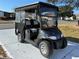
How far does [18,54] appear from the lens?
7.18 m

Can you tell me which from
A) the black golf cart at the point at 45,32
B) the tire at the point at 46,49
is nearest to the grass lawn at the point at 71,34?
the black golf cart at the point at 45,32

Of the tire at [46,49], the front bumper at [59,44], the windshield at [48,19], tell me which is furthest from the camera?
the windshield at [48,19]

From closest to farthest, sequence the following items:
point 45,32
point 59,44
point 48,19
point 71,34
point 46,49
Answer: point 46,49, point 45,32, point 59,44, point 48,19, point 71,34

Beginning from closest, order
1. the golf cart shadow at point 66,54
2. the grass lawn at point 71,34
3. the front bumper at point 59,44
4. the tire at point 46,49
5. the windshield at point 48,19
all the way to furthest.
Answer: the tire at point 46,49
the golf cart shadow at point 66,54
the front bumper at point 59,44
the windshield at point 48,19
the grass lawn at point 71,34

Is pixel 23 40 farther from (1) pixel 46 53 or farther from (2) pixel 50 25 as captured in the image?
(1) pixel 46 53

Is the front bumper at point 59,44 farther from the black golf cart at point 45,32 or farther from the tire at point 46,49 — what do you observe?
the tire at point 46,49

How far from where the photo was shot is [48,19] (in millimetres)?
8148

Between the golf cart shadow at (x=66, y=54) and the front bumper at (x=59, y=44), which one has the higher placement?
the front bumper at (x=59, y=44)

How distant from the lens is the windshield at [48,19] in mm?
7676

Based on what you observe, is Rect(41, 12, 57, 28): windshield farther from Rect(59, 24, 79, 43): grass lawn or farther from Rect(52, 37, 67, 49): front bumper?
Rect(59, 24, 79, 43): grass lawn

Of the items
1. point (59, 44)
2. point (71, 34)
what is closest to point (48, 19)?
point (59, 44)

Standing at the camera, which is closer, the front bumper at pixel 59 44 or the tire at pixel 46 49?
the tire at pixel 46 49

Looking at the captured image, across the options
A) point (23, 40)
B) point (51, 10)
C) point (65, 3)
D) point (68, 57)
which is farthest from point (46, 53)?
point (65, 3)

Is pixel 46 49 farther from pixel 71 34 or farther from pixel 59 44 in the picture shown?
pixel 71 34
